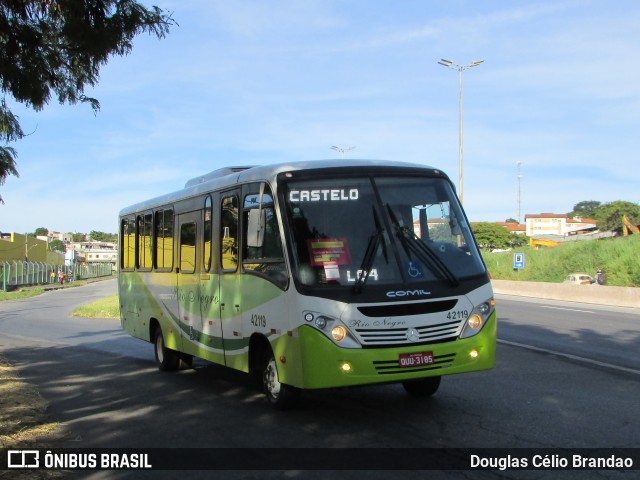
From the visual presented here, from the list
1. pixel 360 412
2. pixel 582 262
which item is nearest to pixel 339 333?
pixel 360 412

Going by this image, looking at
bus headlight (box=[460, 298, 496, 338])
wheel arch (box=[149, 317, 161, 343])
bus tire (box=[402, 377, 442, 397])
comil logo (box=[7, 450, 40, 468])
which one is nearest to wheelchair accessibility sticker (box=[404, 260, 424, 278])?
bus headlight (box=[460, 298, 496, 338])

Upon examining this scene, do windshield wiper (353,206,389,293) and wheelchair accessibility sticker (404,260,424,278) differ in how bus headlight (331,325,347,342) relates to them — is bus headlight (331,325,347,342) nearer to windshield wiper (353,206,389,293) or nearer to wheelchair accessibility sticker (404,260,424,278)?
windshield wiper (353,206,389,293)

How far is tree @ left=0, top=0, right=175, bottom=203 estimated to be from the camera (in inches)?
253

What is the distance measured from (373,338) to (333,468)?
4.84 feet

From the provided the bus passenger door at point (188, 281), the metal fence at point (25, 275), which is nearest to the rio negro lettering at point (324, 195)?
the bus passenger door at point (188, 281)

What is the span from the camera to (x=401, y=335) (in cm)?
668

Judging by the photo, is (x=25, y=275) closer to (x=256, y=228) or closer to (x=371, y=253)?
(x=256, y=228)

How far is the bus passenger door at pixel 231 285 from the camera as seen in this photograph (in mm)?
8359

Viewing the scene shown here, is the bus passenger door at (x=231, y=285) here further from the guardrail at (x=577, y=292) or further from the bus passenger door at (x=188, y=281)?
the guardrail at (x=577, y=292)

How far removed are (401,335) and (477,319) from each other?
0.97 meters

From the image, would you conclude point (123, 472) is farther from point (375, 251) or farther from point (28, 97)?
point (28, 97)

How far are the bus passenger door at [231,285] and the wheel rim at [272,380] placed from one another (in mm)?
394

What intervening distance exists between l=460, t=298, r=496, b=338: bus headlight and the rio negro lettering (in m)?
1.78

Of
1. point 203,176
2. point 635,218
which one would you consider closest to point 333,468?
point 203,176
